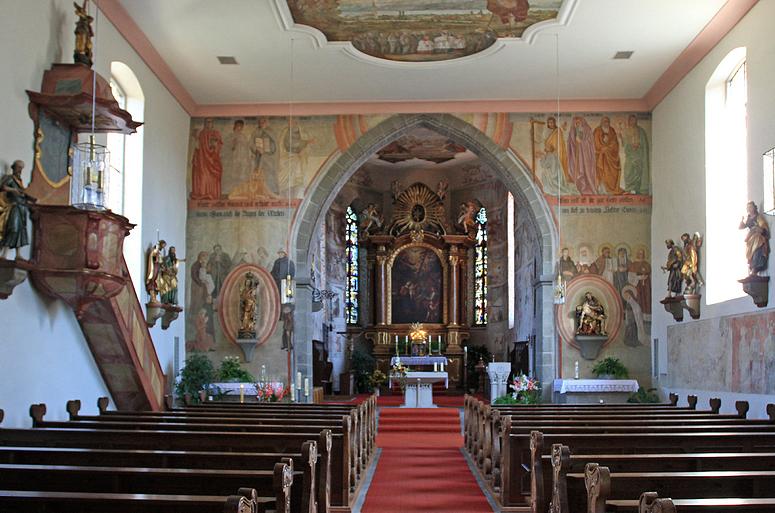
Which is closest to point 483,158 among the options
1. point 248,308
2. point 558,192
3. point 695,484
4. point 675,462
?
point 558,192

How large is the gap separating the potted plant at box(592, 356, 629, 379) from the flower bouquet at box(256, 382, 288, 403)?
6376mm

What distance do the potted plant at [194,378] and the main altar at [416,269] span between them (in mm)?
11910

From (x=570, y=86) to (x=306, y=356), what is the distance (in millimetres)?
7850

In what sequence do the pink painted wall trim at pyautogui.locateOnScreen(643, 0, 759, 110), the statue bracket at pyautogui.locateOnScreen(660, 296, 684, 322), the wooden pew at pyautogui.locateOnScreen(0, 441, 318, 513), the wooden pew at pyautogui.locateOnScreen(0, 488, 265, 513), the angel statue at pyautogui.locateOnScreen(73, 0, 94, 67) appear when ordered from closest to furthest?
1. the wooden pew at pyautogui.locateOnScreen(0, 488, 265, 513)
2. the wooden pew at pyautogui.locateOnScreen(0, 441, 318, 513)
3. the angel statue at pyautogui.locateOnScreen(73, 0, 94, 67)
4. the pink painted wall trim at pyautogui.locateOnScreen(643, 0, 759, 110)
5. the statue bracket at pyautogui.locateOnScreen(660, 296, 684, 322)

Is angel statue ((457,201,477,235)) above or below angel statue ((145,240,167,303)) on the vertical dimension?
above

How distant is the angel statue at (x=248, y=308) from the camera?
1805 centimetres

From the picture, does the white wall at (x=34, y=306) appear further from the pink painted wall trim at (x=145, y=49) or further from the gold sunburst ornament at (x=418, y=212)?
the gold sunburst ornament at (x=418, y=212)

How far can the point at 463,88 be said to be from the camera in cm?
1809

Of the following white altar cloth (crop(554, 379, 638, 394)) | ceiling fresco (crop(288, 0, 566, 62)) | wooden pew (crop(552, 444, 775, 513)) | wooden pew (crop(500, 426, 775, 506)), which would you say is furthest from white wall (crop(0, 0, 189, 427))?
white altar cloth (crop(554, 379, 638, 394))

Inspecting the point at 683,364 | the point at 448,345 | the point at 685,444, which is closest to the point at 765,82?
the point at 683,364

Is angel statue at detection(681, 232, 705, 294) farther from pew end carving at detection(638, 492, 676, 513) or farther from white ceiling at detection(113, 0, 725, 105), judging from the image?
pew end carving at detection(638, 492, 676, 513)

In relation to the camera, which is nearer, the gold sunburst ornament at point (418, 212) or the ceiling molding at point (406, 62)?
the ceiling molding at point (406, 62)

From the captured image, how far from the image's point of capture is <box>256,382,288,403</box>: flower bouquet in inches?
648

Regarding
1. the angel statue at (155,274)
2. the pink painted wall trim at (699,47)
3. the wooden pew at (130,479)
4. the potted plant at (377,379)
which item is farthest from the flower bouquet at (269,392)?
the wooden pew at (130,479)
